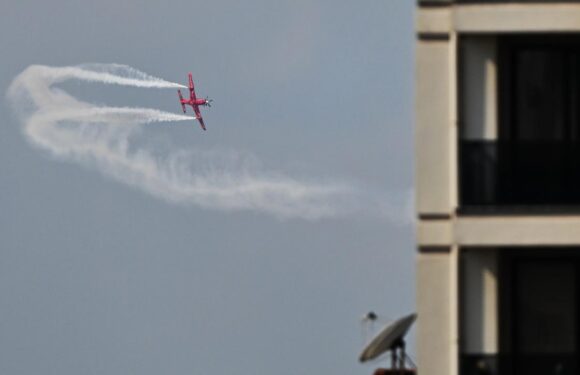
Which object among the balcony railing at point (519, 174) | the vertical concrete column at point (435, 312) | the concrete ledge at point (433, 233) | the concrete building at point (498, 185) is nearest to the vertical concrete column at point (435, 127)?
the concrete building at point (498, 185)

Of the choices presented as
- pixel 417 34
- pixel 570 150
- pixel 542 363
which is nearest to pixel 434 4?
pixel 417 34

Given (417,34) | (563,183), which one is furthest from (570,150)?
(417,34)

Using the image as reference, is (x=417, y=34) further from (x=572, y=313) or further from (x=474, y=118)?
(x=572, y=313)

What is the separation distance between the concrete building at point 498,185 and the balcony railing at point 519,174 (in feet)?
0.06

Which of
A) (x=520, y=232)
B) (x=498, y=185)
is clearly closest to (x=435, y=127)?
(x=498, y=185)

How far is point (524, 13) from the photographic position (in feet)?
138

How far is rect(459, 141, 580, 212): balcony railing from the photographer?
1649 inches

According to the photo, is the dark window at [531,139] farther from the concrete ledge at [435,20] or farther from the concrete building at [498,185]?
the concrete ledge at [435,20]

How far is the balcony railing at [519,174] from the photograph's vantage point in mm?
41875

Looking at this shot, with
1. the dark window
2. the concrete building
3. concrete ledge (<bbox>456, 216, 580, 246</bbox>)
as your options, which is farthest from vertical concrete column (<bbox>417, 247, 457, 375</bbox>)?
the dark window

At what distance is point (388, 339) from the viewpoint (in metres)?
44.2

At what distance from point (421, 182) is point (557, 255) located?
2.70m

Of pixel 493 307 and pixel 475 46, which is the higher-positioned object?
pixel 475 46

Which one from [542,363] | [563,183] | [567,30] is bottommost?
[542,363]
